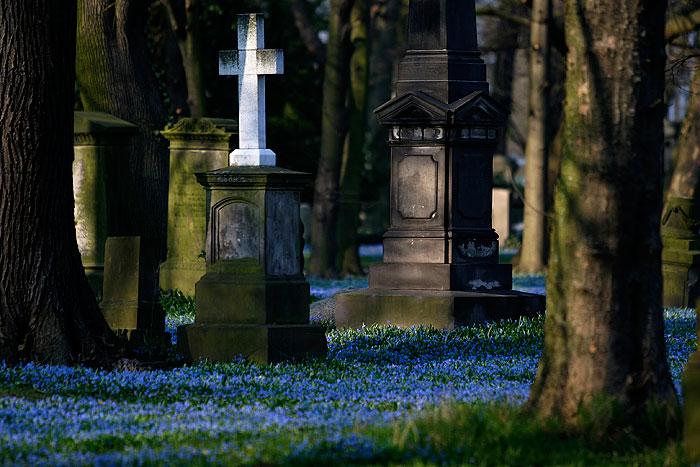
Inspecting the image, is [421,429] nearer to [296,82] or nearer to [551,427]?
[551,427]

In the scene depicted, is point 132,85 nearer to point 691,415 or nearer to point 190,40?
point 190,40

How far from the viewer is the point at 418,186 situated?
1230 cm

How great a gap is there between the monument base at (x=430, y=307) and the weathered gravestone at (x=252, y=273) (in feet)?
8.66

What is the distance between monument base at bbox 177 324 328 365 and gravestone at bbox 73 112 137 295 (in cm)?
461

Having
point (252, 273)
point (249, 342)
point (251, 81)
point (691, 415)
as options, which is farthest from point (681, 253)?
point (691, 415)

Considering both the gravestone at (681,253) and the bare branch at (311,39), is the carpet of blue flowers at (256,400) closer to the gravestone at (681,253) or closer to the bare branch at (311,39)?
the gravestone at (681,253)

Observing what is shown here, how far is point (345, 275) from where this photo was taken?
22.1 metres

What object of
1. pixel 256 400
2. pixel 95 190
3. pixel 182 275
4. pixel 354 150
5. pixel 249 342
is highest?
pixel 354 150

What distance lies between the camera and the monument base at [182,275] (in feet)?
51.1

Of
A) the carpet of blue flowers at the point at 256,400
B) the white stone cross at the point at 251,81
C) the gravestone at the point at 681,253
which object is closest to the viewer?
the carpet of blue flowers at the point at 256,400

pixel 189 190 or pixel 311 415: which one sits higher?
pixel 189 190

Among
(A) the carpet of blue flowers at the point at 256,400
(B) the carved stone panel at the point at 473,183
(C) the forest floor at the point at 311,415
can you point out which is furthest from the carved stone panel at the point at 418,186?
(C) the forest floor at the point at 311,415

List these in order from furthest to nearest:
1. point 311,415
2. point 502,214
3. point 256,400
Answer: point 502,214
point 256,400
point 311,415

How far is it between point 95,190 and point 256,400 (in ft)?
22.4
